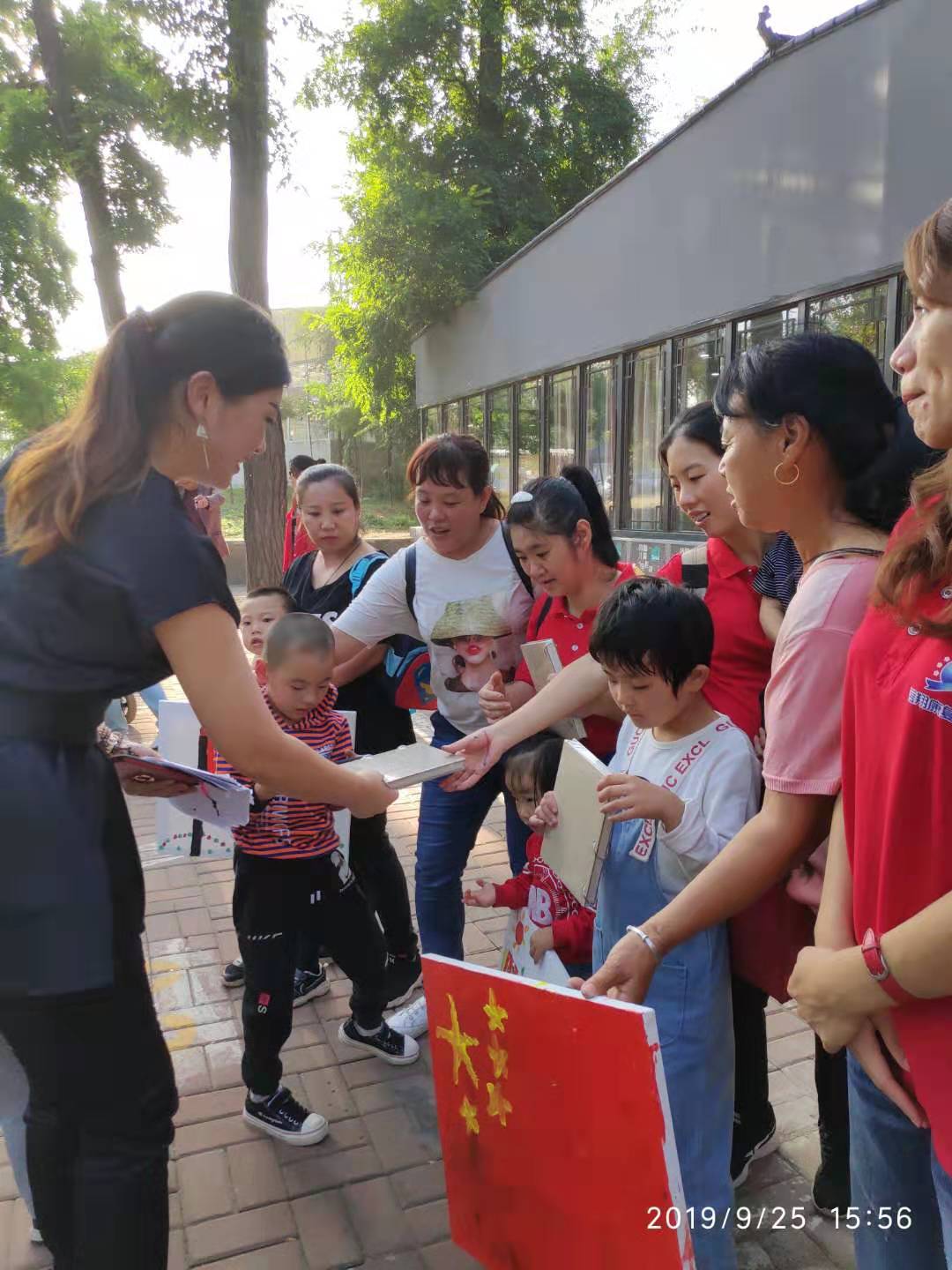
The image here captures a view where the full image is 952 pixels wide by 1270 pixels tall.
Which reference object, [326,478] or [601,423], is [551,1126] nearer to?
[326,478]

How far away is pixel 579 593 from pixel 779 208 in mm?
5479

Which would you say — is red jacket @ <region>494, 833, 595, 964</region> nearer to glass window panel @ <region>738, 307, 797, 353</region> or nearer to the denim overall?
the denim overall

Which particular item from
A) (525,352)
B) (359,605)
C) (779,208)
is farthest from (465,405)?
(359,605)

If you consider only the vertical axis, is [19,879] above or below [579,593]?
below

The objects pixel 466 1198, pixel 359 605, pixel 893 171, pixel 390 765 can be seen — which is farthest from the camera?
pixel 893 171

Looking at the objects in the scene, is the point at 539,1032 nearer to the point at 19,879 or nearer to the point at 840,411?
the point at 19,879

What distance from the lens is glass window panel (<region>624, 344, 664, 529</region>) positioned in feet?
27.7

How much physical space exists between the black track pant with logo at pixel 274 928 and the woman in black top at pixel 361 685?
55 centimetres

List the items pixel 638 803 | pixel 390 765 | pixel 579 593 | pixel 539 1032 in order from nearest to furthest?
pixel 539 1032 < pixel 638 803 < pixel 390 765 < pixel 579 593

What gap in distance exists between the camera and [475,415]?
1384 cm

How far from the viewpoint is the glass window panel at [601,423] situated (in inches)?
368

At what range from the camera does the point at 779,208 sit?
6.66 m

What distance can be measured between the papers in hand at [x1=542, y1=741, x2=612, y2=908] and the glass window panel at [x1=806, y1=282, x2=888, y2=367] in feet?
15.2

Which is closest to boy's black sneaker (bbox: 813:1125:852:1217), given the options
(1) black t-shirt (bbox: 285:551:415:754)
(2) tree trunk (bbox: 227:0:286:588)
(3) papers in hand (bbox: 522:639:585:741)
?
(3) papers in hand (bbox: 522:639:585:741)
